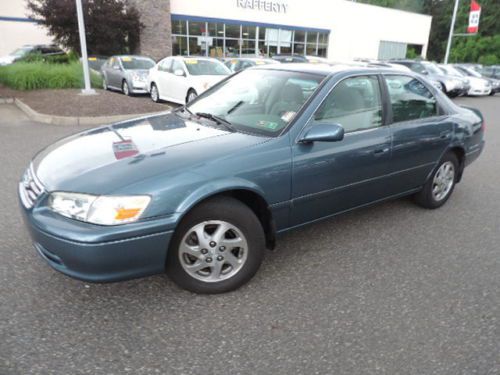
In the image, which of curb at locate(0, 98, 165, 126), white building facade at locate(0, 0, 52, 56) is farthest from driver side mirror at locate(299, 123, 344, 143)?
white building facade at locate(0, 0, 52, 56)

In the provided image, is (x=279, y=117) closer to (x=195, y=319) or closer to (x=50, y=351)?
(x=195, y=319)

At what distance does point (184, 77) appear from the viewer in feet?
35.9

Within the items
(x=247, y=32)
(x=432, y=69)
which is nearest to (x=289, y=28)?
(x=247, y=32)

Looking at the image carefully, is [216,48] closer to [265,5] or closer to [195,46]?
[195,46]

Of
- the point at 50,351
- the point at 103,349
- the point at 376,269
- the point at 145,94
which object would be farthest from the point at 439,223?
the point at 145,94

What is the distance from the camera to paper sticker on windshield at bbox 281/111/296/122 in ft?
10.0

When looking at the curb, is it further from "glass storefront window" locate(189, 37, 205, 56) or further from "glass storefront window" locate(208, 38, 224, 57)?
"glass storefront window" locate(208, 38, 224, 57)

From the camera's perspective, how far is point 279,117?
3.13 meters

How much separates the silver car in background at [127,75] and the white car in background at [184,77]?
103 centimetres

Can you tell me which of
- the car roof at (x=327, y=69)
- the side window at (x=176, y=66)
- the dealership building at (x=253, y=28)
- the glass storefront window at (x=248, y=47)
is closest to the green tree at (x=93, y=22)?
the dealership building at (x=253, y=28)

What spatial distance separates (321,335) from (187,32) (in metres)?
26.0

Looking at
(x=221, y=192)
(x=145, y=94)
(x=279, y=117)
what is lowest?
(x=145, y=94)

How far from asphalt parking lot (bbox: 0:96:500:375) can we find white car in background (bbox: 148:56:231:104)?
7576mm

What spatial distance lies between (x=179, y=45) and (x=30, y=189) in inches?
979
